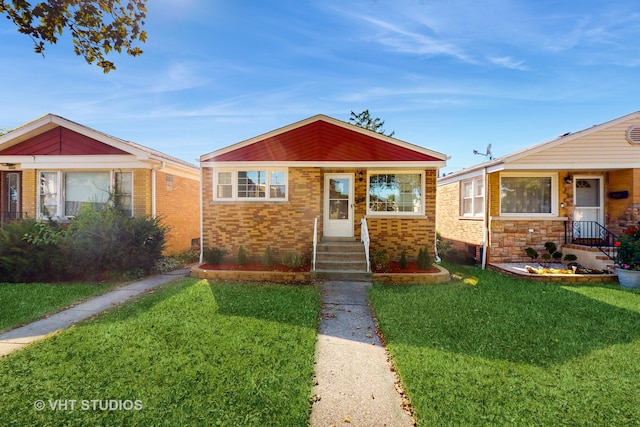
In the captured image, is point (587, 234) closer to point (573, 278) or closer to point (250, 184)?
point (573, 278)

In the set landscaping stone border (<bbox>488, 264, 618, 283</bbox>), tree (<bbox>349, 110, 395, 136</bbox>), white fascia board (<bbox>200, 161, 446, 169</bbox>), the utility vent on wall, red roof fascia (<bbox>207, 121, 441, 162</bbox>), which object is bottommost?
landscaping stone border (<bbox>488, 264, 618, 283</bbox>)

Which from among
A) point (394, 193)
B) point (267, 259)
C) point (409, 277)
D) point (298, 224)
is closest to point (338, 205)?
point (298, 224)

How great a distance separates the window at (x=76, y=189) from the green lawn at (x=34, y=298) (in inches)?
148

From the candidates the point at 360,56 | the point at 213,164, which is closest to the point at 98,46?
the point at 213,164

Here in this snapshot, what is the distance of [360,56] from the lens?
1077cm

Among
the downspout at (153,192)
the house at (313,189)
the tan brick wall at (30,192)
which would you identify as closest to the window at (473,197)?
the house at (313,189)

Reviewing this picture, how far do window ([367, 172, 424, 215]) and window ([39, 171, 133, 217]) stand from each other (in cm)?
871

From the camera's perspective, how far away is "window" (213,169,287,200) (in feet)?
33.9

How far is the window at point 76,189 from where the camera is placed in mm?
10812

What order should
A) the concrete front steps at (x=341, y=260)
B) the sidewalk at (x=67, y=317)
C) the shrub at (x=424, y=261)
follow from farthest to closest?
the shrub at (x=424, y=261), the concrete front steps at (x=341, y=260), the sidewalk at (x=67, y=317)

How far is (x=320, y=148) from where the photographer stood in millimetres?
10070

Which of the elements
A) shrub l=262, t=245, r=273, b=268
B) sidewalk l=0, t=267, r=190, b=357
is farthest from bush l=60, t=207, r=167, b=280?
shrub l=262, t=245, r=273, b=268

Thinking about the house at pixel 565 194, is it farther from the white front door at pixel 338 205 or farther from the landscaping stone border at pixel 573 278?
the white front door at pixel 338 205

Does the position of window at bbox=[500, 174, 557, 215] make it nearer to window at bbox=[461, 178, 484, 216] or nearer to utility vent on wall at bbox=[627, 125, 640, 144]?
window at bbox=[461, 178, 484, 216]
